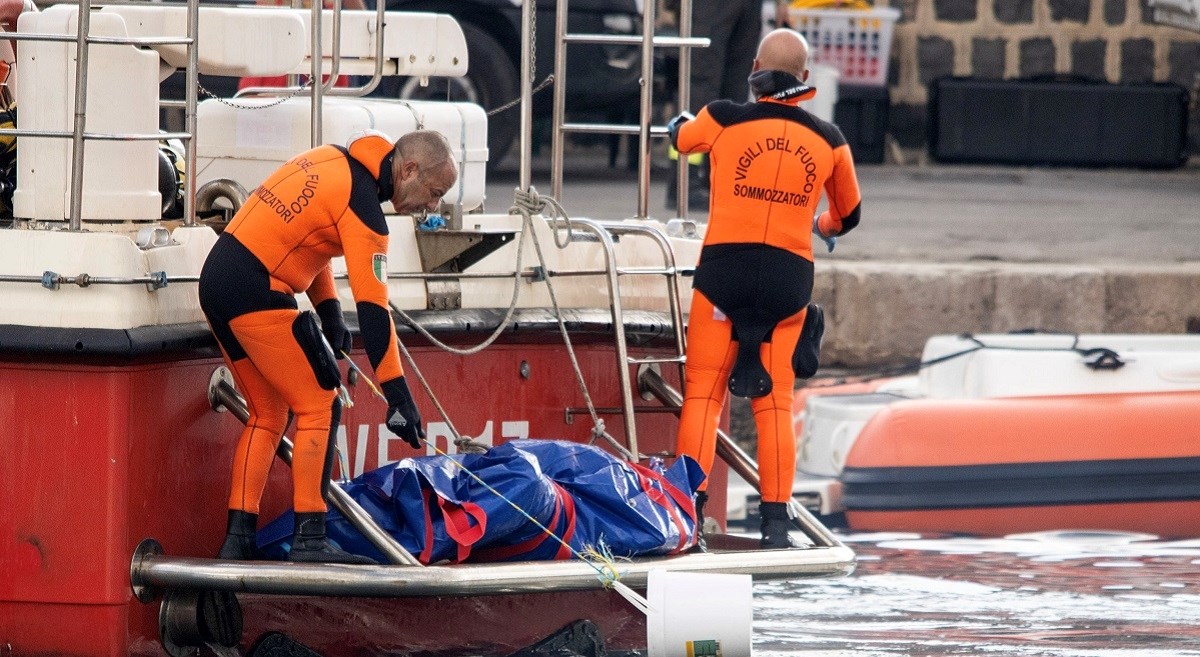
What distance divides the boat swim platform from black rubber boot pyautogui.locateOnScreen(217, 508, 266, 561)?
487 cm

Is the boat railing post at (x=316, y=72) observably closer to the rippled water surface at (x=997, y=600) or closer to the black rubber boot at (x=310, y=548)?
the black rubber boot at (x=310, y=548)

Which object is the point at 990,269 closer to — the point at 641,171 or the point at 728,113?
the point at 641,171

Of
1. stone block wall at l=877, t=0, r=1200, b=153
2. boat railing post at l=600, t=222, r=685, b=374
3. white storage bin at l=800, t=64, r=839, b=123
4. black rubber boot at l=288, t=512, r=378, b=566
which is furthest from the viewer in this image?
stone block wall at l=877, t=0, r=1200, b=153

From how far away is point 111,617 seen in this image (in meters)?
4.40

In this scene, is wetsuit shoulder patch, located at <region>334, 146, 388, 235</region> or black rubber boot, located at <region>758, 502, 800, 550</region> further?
→ black rubber boot, located at <region>758, 502, 800, 550</region>

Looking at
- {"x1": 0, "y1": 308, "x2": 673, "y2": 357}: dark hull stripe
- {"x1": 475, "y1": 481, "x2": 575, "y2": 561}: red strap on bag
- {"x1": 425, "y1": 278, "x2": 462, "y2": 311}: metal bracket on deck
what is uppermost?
{"x1": 425, "y1": 278, "x2": 462, "y2": 311}: metal bracket on deck

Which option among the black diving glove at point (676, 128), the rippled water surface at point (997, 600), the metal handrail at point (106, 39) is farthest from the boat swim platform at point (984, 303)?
the metal handrail at point (106, 39)

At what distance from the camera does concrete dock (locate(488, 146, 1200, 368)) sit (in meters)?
9.15

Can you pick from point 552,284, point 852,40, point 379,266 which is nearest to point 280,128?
point 552,284

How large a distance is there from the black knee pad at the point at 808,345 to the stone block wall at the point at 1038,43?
911 centimetres

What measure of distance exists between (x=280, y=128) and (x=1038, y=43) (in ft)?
32.5

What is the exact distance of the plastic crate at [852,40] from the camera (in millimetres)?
13641

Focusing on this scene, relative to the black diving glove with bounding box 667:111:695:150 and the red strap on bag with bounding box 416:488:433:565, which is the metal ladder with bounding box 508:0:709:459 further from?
the red strap on bag with bounding box 416:488:433:565

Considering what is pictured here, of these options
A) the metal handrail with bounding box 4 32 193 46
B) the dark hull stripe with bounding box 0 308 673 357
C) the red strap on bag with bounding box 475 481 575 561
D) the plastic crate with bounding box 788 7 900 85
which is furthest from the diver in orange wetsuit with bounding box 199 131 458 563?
the plastic crate with bounding box 788 7 900 85
